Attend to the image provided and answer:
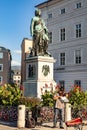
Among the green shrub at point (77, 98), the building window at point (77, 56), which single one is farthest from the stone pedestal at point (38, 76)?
the building window at point (77, 56)

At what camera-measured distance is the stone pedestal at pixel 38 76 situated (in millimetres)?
18219

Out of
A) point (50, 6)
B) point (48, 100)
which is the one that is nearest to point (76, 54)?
point (50, 6)

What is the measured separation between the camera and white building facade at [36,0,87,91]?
132ft

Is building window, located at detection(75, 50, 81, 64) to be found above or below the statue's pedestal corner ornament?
above

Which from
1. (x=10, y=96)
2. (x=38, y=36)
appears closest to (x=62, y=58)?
(x=38, y=36)

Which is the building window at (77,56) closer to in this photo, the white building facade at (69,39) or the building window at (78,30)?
the white building facade at (69,39)

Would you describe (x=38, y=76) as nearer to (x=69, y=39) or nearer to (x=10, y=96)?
(x=10, y=96)

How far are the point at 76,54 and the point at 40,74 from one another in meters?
23.3

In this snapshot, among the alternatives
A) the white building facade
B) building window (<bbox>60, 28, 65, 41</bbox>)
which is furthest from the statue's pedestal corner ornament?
building window (<bbox>60, 28, 65, 41</bbox>)

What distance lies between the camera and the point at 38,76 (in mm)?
18422

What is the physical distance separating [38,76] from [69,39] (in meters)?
24.6

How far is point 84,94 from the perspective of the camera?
16891 millimetres

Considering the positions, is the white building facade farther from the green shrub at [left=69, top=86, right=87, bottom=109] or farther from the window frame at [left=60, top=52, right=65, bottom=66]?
the green shrub at [left=69, top=86, right=87, bottom=109]

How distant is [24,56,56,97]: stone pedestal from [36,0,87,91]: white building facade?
21.0m
